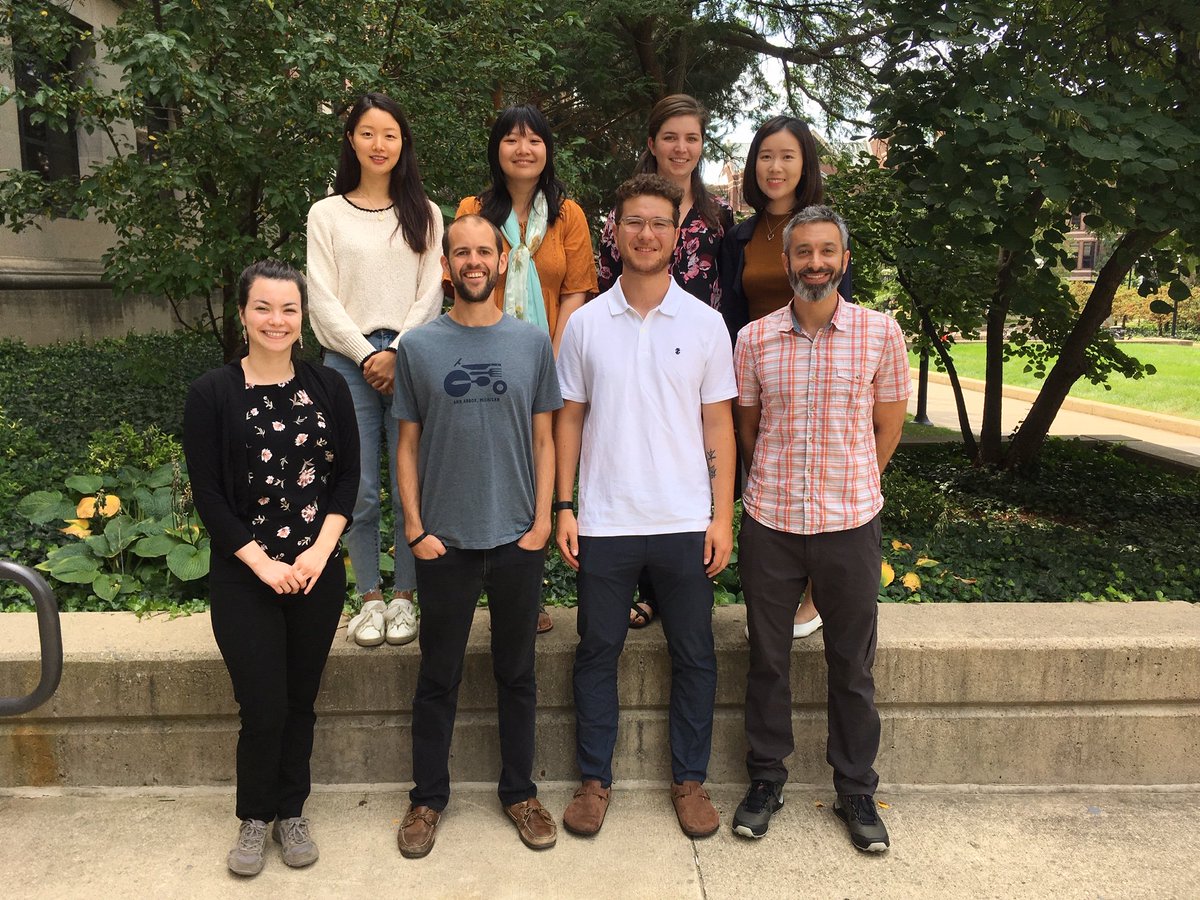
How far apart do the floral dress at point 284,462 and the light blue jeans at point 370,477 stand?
0.37m

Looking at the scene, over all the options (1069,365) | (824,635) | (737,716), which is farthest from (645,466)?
(1069,365)

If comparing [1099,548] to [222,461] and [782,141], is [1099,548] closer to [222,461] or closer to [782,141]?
[782,141]

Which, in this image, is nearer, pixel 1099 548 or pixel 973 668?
pixel 973 668

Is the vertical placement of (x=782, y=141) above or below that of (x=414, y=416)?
above

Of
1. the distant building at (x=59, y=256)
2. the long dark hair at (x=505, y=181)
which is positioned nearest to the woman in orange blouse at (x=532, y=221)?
the long dark hair at (x=505, y=181)

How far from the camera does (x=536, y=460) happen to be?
9.86 feet

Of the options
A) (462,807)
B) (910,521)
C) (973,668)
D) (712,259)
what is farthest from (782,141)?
(910,521)

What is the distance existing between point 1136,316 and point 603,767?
51836mm

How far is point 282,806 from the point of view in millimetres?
2980

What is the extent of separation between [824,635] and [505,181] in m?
1.89

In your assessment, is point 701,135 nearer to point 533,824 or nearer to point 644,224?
point 644,224

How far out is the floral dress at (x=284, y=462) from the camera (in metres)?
2.75

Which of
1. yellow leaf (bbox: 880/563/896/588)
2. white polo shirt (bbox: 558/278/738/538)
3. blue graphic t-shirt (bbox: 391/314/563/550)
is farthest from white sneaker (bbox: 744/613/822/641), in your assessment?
blue graphic t-shirt (bbox: 391/314/563/550)

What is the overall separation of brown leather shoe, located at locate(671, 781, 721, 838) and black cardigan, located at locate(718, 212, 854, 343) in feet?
5.14
